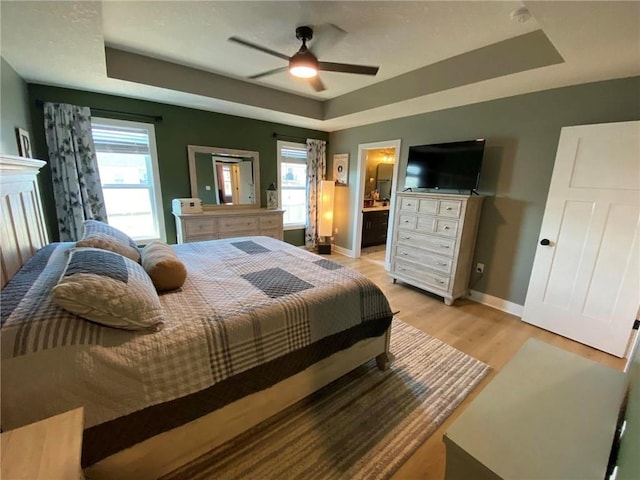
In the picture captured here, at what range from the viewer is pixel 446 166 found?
3.18m

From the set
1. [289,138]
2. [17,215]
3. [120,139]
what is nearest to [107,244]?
[17,215]

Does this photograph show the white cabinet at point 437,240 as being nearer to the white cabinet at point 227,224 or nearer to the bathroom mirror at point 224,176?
the white cabinet at point 227,224

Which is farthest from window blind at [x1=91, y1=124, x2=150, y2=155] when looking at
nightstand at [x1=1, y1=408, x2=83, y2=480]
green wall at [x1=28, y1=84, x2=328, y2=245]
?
nightstand at [x1=1, y1=408, x2=83, y2=480]

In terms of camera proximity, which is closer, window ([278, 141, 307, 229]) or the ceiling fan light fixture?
the ceiling fan light fixture

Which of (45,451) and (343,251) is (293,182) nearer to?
(343,251)

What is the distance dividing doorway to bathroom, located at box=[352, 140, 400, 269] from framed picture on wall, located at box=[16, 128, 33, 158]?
4047 millimetres

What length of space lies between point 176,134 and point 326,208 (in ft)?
8.74

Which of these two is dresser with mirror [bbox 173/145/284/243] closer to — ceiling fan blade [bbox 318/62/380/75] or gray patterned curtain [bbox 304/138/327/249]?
gray patterned curtain [bbox 304/138/327/249]

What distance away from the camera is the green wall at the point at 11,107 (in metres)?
2.00

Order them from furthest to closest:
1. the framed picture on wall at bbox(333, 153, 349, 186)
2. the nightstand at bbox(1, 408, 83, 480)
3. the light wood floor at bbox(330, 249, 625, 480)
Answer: the framed picture on wall at bbox(333, 153, 349, 186) < the light wood floor at bbox(330, 249, 625, 480) < the nightstand at bbox(1, 408, 83, 480)

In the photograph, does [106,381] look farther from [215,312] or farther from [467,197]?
[467,197]

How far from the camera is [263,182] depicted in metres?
4.45

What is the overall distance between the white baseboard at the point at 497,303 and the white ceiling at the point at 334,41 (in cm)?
226

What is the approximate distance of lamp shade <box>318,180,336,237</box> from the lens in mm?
4887
